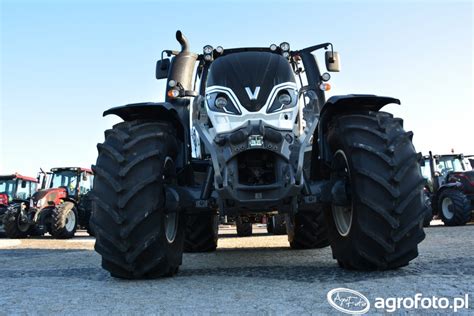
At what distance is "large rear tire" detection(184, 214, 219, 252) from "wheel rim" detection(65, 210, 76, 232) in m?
9.33

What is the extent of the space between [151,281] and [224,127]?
1481 mm

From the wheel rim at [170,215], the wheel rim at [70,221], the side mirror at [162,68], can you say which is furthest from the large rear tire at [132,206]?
the wheel rim at [70,221]

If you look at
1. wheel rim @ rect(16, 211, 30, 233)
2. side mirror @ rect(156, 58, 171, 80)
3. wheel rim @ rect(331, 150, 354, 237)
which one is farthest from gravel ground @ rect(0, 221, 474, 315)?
wheel rim @ rect(16, 211, 30, 233)

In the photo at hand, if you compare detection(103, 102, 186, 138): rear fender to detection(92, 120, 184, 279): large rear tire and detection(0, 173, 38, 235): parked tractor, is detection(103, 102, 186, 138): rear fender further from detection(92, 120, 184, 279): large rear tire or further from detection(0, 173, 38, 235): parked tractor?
detection(0, 173, 38, 235): parked tractor

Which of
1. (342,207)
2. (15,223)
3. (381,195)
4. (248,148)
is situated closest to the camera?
(381,195)

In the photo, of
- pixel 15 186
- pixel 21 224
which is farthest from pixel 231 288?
pixel 15 186

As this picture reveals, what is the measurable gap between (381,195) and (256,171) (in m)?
1.10

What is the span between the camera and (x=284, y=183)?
4082 millimetres

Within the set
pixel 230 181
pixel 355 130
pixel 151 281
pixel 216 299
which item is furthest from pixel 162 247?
pixel 355 130

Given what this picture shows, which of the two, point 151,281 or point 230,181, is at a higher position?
point 230,181

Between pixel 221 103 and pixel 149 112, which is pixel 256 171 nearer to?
pixel 221 103

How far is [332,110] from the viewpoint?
4.59 meters

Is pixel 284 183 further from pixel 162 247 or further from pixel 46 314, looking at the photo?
pixel 46 314

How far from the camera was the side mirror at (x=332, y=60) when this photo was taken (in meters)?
5.48
